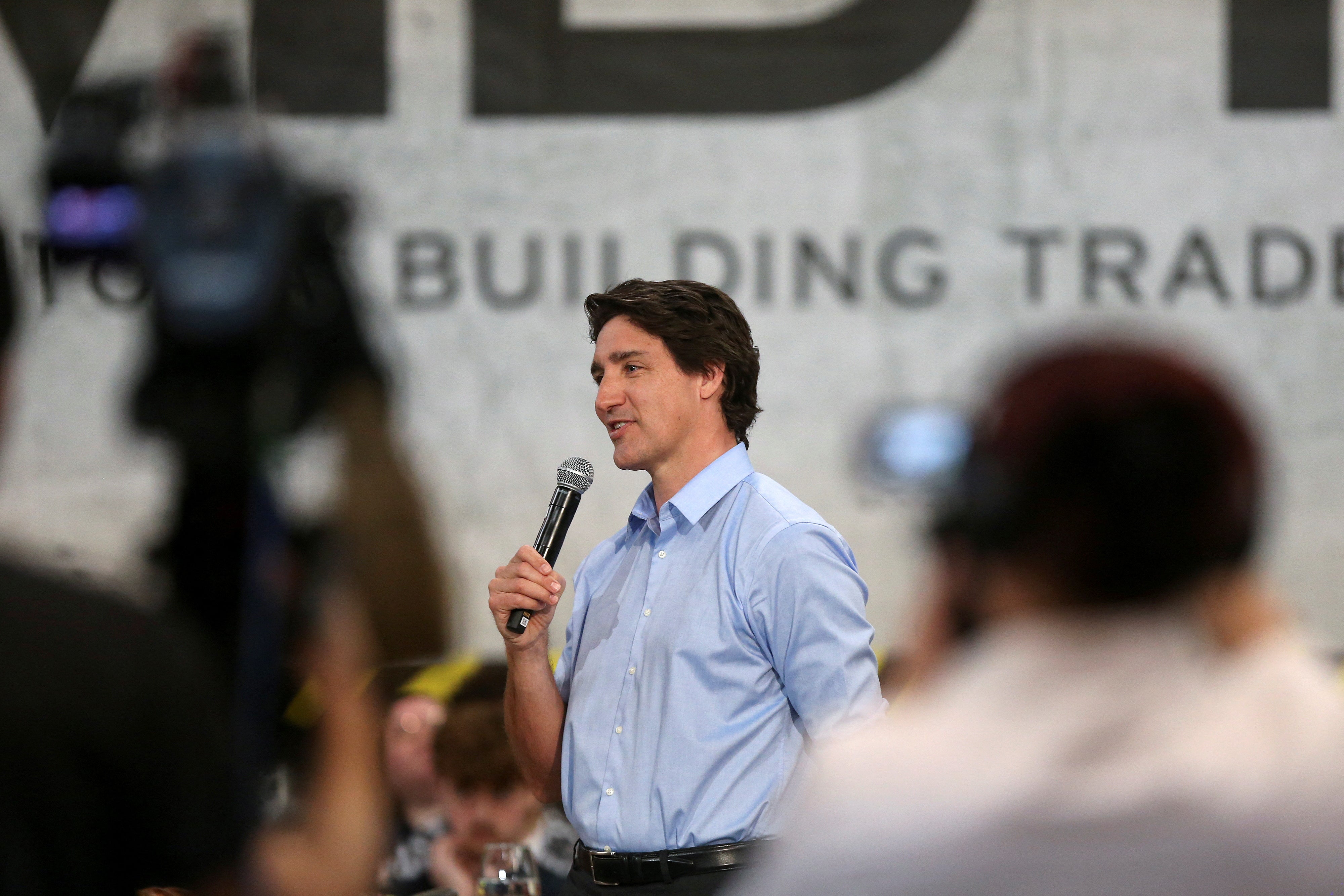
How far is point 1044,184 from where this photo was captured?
4617 mm

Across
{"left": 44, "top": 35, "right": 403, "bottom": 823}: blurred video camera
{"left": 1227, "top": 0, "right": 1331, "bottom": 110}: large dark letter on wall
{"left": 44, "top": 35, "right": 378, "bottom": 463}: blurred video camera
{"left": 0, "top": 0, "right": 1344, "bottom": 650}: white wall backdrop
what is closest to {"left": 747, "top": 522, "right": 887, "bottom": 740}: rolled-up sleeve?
{"left": 0, "top": 0, "right": 1344, "bottom": 650}: white wall backdrop

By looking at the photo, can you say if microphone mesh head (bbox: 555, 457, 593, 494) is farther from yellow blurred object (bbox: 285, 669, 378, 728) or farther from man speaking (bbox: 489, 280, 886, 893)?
yellow blurred object (bbox: 285, 669, 378, 728)

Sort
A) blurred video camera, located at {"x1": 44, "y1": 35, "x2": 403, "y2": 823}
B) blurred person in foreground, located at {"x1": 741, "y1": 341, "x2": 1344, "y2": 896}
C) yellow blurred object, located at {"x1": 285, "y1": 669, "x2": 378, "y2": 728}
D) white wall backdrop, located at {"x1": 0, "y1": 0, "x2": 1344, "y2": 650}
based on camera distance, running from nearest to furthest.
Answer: blurred person in foreground, located at {"x1": 741, "y1": 341, "x2": 1344, "y2": 896}
yellow blurred object, located at {"x1": 285, "y1": 669, "x2": 378, "y2": 728}
blurred video camera, located at {"x1": 44, "y1": 35, "x2": 403, "y2": 823}
white wall backdrop, located at {"x1": 0, "y1": 0, "x2": 1344, "y2": 650}

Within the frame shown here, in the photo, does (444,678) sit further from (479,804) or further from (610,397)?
(610,397)

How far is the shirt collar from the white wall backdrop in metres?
2.56

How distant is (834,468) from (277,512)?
185 cm

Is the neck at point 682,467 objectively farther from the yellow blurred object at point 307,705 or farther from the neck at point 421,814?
the yellow blurred object at point 307,705

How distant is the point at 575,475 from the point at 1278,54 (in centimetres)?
368

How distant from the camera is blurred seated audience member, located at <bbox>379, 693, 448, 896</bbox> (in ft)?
10.1

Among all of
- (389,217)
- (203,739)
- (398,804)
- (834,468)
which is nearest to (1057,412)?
(203,739)

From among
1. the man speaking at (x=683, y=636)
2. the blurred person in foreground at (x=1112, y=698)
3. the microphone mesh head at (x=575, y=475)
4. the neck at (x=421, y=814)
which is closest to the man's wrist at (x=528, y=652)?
the man speaking at (x=683, y=636)

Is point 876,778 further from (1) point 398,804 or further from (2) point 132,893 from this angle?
(1) point 398,804

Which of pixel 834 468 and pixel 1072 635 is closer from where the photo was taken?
pixel 1072 635

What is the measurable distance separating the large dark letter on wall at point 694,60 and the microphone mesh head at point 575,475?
2876 mm
